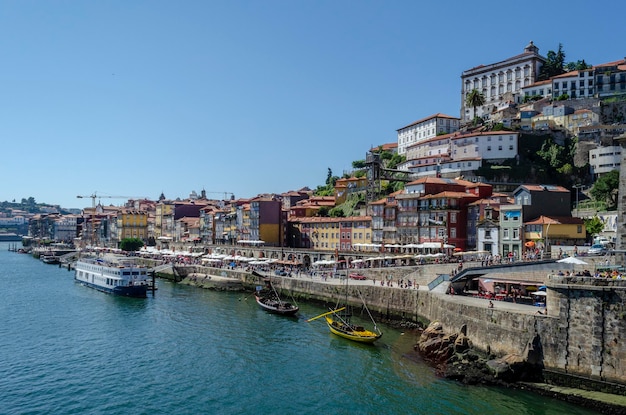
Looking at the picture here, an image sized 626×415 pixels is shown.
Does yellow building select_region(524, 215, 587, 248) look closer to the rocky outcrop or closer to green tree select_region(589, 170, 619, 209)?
green tree select_region(589, 170, 619, 209)

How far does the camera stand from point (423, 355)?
3588cm

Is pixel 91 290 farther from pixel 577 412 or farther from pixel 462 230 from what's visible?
pixel 577 412

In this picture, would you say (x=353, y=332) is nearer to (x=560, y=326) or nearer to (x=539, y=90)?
(x=560, y=326)

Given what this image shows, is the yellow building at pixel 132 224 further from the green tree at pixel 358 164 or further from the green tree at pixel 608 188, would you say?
the green tree at pixel 608 188

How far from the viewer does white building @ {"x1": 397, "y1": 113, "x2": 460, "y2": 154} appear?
10906cm

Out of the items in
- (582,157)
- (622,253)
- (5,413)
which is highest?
(582,157)

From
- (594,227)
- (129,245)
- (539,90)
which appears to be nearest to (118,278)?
(594,227)

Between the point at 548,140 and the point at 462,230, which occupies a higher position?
the point at 548,140

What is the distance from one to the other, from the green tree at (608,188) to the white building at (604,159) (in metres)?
6.14

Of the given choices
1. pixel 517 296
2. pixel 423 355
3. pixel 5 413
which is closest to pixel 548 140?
pixel 517 296

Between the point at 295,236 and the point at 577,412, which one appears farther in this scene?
the point at 295,236

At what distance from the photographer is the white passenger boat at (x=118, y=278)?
66.2 meters

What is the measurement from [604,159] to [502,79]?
45.7 m

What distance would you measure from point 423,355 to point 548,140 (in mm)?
66882
